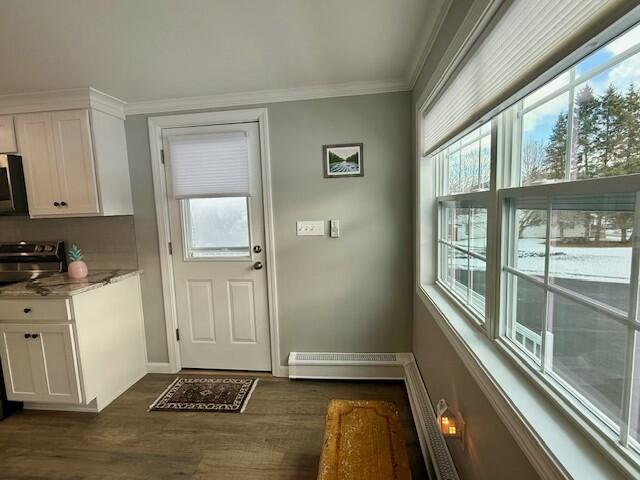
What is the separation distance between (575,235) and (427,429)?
133 centimetres

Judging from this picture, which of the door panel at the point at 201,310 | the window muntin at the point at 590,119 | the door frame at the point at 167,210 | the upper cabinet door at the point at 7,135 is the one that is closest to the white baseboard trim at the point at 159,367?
the door frame at the point at 167,210

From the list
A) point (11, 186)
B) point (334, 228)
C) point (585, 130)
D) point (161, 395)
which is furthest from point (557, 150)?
point (11, 186)

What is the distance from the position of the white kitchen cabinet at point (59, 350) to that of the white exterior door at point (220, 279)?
57cm

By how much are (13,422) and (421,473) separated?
107 inches

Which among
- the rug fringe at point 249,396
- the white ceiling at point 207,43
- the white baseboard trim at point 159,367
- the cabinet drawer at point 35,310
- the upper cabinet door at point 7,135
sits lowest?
the rug fringe at point 249,396

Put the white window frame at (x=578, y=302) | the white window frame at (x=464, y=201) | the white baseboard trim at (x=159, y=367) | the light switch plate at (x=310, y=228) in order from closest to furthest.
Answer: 1. the white window frame at (x=578, y=302)
2. the white window frame at (x=464, y=201)
3. the light switch plate at (x=310, y=228)
4. the white baseboard trim at (x=159, y=367)

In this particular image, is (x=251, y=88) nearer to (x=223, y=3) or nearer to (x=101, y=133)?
(x=223, y=3)

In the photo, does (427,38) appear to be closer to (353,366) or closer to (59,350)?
(353,366)

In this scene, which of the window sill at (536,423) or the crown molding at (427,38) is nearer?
the window sill at (536,423)

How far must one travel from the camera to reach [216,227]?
8.20 feet

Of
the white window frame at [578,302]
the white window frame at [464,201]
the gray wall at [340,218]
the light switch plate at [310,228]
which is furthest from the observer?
the light switch plate at [310,228]

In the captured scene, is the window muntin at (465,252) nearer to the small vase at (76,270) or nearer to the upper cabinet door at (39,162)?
the small vase at (76,270)

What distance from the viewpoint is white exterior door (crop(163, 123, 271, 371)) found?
96.7 inches

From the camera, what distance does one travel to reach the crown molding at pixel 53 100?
2.11 metres
